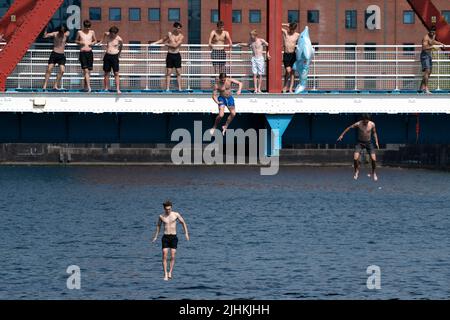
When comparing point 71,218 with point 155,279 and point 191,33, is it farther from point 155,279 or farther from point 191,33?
point 191,33

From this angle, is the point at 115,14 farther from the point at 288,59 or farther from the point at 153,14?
the point at 288,59

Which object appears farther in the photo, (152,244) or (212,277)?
(152,244)

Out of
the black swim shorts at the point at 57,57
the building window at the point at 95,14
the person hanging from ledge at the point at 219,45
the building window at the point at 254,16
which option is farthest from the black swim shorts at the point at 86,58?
→ the building window at the point at 254,16


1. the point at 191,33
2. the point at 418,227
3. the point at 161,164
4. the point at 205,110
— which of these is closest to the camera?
the point at 418,227

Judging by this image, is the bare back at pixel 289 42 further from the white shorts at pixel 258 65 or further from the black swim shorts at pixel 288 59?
the white shorts at pixel 258 65

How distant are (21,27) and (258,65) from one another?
25.5 feet

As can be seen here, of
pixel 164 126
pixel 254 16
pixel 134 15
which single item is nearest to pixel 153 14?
pixel 134 15

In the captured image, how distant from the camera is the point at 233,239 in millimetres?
41312

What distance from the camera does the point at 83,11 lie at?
405ft

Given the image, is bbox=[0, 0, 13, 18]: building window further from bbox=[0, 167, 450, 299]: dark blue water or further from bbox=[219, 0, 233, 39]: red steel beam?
bbox=[219, 0, 233, 39]: red steel beam

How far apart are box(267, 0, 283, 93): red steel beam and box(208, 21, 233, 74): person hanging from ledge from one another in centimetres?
137

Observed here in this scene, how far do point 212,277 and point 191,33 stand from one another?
90.2 meters

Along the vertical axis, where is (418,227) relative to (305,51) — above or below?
below
